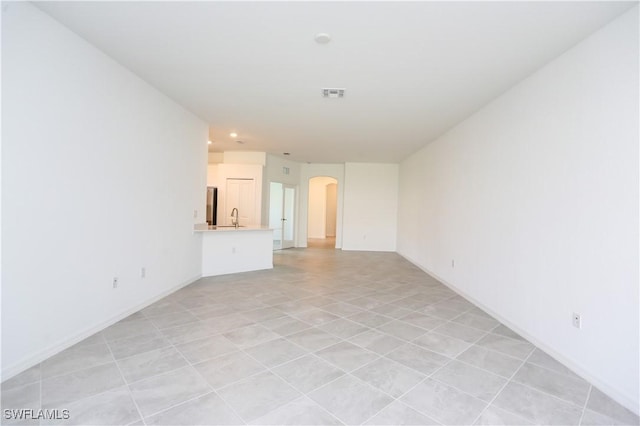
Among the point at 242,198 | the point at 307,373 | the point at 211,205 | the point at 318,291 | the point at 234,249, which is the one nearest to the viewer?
the point at 307,373

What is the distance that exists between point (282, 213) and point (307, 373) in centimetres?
688

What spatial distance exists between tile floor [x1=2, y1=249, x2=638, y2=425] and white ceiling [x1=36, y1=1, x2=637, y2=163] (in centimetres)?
262

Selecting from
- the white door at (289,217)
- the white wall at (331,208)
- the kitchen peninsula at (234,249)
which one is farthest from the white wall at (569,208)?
the white wall at (331,208)

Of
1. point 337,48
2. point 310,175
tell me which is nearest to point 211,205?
point 310,175

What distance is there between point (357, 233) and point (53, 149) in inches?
300

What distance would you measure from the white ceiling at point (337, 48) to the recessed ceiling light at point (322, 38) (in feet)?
0.19

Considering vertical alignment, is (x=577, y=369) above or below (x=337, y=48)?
below

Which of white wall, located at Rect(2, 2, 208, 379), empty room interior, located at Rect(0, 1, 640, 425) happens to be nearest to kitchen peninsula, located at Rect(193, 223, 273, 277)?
empty room interior, located at Rect(0, 1, 640, 425)

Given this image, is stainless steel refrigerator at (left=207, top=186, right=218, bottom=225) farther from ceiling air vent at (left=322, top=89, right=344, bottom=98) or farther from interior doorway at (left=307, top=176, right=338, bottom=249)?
interior doorway at (left=307, top=176, right=338, bottom=249)

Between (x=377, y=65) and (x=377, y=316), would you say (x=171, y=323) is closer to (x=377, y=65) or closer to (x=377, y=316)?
(x=377, y=316)

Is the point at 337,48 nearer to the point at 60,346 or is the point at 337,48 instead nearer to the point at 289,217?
the point at 60,346

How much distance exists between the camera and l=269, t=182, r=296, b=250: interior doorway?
8.60 meters

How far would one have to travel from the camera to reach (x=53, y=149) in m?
2.33

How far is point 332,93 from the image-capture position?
363 centimetres
